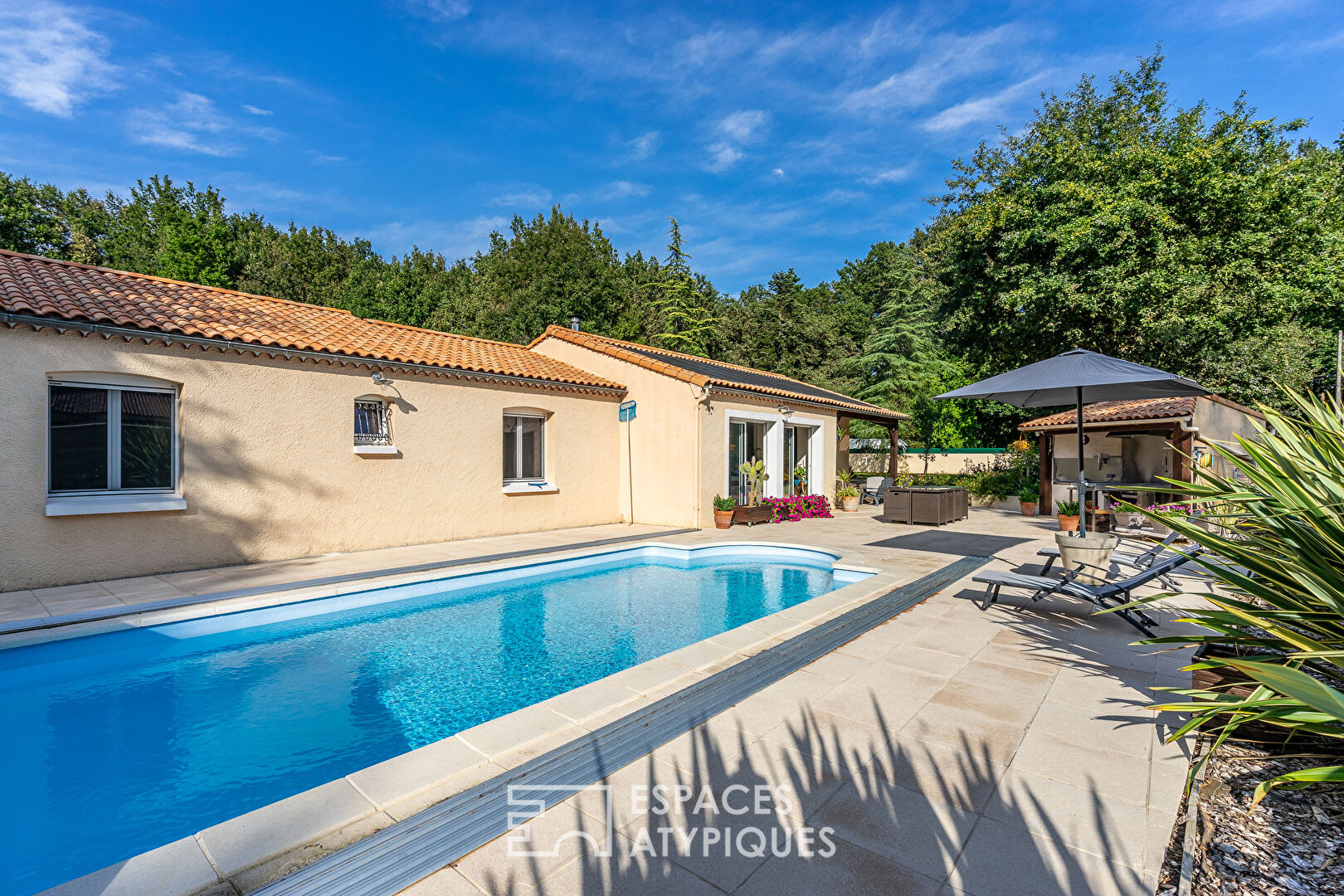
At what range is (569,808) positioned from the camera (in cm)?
271

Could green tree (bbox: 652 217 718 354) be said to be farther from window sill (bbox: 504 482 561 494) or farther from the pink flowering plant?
window sill (bbox: 504 482 561 494)

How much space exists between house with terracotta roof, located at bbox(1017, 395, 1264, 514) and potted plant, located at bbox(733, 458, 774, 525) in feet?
26.5

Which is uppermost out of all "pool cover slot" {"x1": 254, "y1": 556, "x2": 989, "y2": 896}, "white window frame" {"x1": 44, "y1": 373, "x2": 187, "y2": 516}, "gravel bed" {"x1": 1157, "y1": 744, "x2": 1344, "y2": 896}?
"white window frame" {"x1": 44, "y1": 373, "x2": 187, "y2": 516}

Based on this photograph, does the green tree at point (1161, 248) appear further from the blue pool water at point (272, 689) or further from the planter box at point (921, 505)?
the blue pool water at point (272, 689)

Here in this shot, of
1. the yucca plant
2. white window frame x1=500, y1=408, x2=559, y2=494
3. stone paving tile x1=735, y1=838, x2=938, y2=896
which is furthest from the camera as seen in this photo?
white window frame x1=500, y1=408, x2=559, y2=494

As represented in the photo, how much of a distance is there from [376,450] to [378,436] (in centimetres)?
34

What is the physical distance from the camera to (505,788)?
286 cm

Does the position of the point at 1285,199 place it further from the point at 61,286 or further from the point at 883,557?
the point at 61,286

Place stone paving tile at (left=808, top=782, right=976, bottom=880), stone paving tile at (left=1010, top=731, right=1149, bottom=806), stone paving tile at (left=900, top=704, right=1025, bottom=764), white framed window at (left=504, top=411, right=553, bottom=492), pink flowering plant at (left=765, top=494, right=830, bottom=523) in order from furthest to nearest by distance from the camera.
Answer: pink flowering plant at (left=765, top=494, right=830, bottom=523), white framed window at (left=504, top=411, right=553, bottom=492), stone paving tile at (left=900, top=704, right=1025, bottom=764), stone paving tile at (left=1010, top=731, right=1149, bottom=806), stone paving tile at (left=808, top=782, right=976, bottom=880)

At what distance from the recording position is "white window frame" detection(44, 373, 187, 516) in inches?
287

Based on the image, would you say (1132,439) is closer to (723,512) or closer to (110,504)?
(723,512)

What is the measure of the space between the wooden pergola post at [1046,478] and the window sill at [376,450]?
57.5 feet

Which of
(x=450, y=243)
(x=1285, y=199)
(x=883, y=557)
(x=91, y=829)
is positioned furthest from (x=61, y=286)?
(x=450, y=243)

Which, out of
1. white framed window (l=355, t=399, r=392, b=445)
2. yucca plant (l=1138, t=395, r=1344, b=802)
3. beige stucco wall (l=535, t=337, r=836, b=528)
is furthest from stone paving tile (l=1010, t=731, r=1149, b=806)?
white framed window (l=355, t=399, r=392, b=445)
